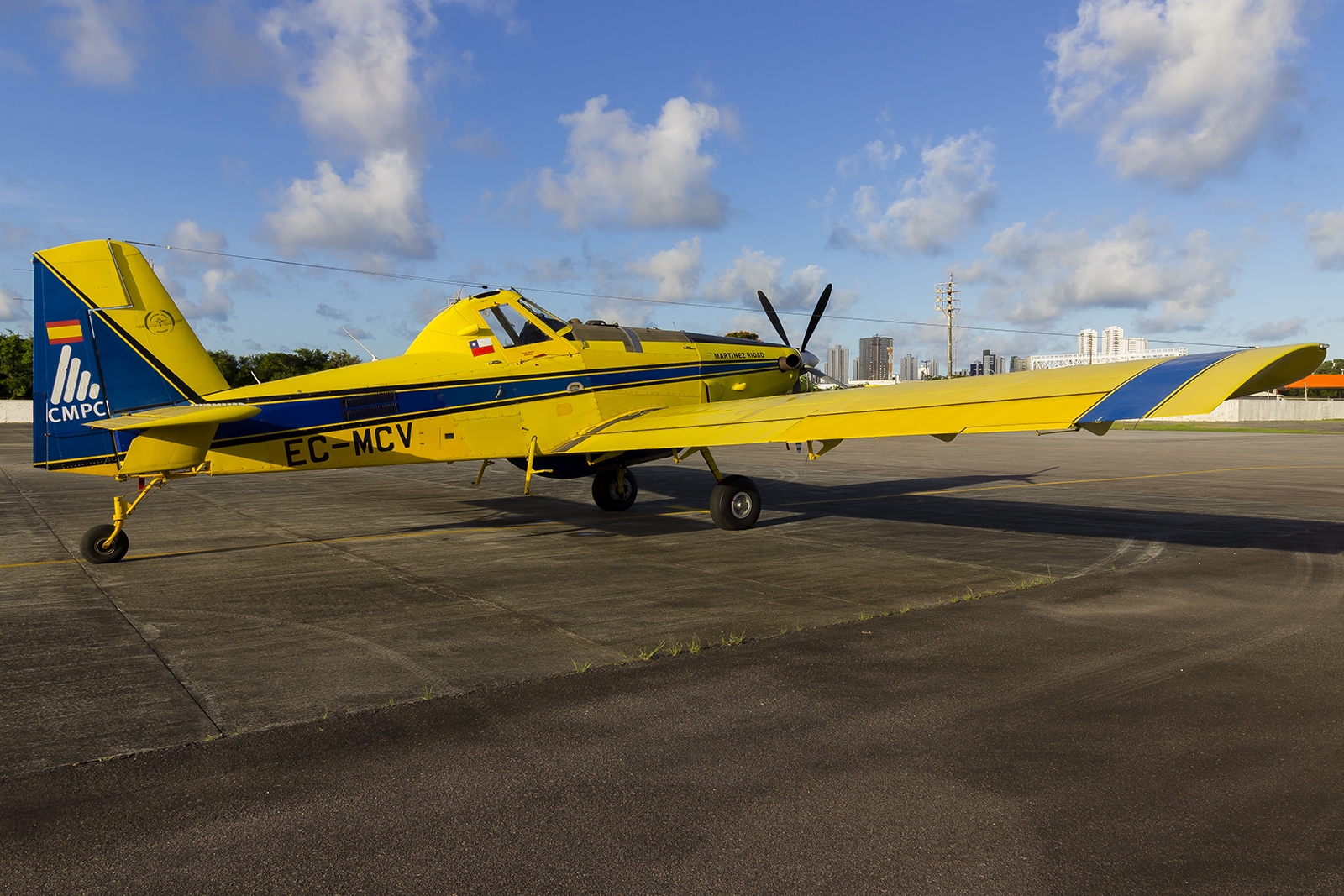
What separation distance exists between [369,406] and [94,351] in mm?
3228

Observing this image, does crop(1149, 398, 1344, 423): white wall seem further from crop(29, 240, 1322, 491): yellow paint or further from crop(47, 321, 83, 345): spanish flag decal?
crop(47, 321, 83, 345): spanish flag decal

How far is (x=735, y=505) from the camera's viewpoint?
→ 1314cm

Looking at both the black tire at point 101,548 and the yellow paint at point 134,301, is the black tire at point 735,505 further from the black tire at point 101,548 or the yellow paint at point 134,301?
the black tire at point 101,548

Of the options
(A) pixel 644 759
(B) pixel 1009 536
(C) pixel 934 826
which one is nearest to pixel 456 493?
(B) pixel 1009 536

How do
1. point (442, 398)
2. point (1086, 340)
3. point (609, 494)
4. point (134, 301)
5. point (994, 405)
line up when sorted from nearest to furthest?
1. point (994, 405)
2. point (134, 301)
3. point (442, 398)
4. point (609, 494)
5. point (1086, 340)

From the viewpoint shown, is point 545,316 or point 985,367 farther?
point 985,367

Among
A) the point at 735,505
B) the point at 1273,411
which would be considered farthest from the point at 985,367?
the point at 735,505

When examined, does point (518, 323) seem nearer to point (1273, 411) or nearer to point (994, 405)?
point (994, 405)

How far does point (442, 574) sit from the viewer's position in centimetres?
963

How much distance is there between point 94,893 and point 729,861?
8.02 ft

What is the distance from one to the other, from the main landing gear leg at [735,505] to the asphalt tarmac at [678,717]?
1.31 meters

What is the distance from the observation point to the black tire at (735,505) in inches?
515

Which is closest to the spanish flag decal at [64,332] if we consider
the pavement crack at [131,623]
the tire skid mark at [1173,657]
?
the pavement crack at [131,623]

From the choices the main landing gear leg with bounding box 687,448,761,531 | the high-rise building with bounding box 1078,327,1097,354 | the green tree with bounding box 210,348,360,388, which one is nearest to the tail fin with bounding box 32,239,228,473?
the main landing gear leg with bounding box 687,448,761,531
